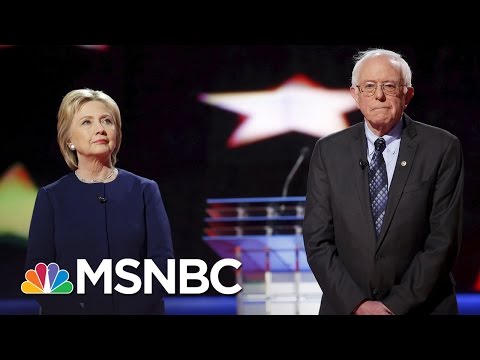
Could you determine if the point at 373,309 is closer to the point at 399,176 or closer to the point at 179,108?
the point at 399,176

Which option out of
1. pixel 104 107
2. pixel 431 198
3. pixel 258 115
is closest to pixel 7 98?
pixel 104 107

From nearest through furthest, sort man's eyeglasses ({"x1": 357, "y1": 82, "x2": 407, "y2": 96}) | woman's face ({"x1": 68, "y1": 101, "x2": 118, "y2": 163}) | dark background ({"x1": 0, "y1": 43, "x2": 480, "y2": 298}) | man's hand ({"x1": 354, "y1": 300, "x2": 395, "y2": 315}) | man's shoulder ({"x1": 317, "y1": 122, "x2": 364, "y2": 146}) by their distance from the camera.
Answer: man's hand ({"x1": 354, "y1": 300, "x2": 395, "y2": 315}) → man's eyeglasses ({"x1": 357, "y1": 82, "x2": 407, "y2": 96}) → man's shoulder ({"x1": 317, "y1": 122, "x2": 364, "y2": 146}) → woman's face ({"x1": 68, "y1": 101, "x2": 118, "y2": 163}) → dark background ({"x1": 0, "y1": 43, "x2": 480, "y2": 298})

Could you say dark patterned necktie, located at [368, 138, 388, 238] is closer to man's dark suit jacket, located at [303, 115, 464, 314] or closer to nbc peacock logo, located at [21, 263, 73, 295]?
man's dark suit jacket, located at [303, 115, 464, 314]

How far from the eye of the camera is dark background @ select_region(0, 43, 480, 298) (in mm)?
4320

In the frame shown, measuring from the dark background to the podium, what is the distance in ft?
0.21

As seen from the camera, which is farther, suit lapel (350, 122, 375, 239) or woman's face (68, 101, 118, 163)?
woman's face (68, 101, 118, 163)

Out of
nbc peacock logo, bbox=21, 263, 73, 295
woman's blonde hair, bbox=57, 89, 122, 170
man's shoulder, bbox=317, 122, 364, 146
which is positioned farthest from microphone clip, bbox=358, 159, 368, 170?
nbc peacock logo, bbox=21, 263, 73, 295

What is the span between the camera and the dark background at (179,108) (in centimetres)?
432

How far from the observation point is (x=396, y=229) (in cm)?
349

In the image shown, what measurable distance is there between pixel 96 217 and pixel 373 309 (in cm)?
162

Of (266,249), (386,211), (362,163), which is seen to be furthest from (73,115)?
(386,211)

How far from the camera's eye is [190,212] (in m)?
4.34

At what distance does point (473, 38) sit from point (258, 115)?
1.27m
